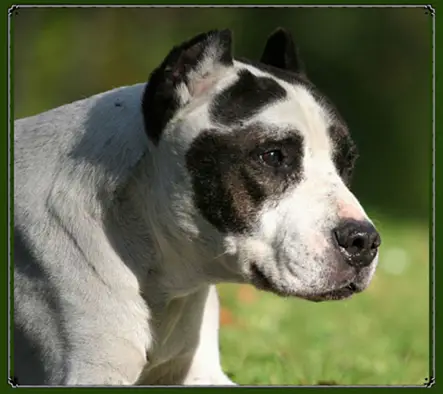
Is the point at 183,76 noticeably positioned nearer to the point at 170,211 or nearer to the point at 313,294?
the point at 170,211

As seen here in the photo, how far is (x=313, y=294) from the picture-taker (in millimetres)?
4016

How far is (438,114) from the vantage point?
14.9ft

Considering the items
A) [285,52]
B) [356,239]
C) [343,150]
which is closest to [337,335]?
[285,52]

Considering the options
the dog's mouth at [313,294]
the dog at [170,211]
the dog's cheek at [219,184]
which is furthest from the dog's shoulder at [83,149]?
the dog's mouth at [313,294]

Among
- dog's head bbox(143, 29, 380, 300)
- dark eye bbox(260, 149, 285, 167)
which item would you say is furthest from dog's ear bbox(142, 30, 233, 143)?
dark eye bbox(260, 149, 285, 167)

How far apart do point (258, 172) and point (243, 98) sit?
0.32 m

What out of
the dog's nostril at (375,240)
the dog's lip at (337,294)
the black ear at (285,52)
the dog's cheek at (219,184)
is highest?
the black ear at (285,52)

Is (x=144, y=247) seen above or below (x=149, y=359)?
above

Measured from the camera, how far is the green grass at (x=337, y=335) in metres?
5.44

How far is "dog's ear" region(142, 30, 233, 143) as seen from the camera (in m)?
4.23

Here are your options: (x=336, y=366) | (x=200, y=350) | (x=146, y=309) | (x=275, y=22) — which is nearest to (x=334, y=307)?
(x=336, y=366)

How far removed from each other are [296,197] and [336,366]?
187 centimetres

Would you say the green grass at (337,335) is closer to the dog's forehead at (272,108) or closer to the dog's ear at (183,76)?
the dog's forehead at (272,108)

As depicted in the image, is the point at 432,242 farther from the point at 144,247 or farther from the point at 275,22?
the point at 275,22
